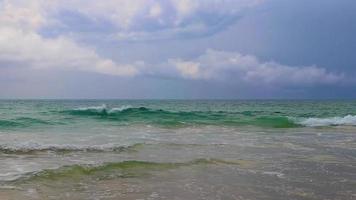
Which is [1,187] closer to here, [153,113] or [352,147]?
[352,147]

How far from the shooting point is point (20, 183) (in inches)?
330

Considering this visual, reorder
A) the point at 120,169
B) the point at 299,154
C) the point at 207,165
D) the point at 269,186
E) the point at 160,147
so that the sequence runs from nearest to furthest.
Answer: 1. the point at 269,186
2. the point at 120,169
3. the point at 207,165
4. the point at 299,154
5. the point at 160,147

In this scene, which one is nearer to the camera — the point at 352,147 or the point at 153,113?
the point at 352,147

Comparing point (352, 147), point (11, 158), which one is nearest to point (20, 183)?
point (11, 158)

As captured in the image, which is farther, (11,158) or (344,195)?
(11,158)

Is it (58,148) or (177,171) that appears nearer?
(177,171)

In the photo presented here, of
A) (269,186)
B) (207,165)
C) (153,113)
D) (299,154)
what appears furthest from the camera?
(153,113)

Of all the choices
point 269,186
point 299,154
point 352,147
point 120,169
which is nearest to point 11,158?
point 120,169

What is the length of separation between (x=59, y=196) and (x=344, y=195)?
15.7 feet

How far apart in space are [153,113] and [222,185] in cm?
2907

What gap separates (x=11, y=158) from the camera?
11.7m

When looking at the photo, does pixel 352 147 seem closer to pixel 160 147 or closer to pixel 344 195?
pixel 160 147

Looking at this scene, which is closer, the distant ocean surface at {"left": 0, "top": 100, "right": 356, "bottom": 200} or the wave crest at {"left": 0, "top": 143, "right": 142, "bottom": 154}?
the distant ocean surface at {"left": 0, "top": 100, "right": 356, "bottom": 200}

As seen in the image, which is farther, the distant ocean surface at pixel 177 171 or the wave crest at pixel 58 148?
the wave crest at pixel 58 148
